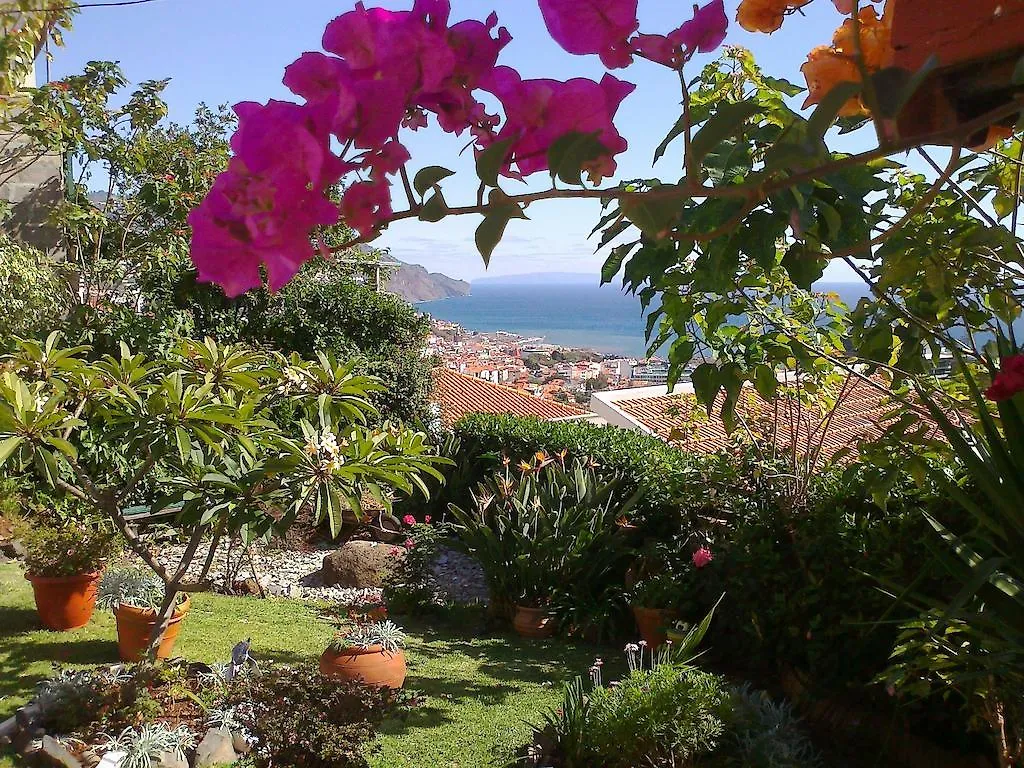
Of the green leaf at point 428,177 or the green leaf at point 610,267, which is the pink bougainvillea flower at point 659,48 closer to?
the green leaf at point 428,177

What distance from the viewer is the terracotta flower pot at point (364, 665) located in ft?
11.6

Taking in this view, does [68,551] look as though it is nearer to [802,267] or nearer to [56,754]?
[56,754]

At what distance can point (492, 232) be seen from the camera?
0.41 meters

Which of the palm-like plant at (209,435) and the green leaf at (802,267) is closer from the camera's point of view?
the green leaf at (802,267)

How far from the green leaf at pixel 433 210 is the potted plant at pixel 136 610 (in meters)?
3.69

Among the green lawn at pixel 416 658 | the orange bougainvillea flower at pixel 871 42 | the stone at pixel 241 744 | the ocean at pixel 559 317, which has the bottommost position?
the green lawn at pixel 416 658

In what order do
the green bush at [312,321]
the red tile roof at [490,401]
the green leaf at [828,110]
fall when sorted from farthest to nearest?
the red tile roof at [490,401] < the green bush at [312,321] < the green leaf at [828,110]

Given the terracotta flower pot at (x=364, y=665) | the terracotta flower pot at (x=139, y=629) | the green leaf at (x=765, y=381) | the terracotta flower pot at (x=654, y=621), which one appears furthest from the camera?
the terracotta flower pot at (x=654, y=621)

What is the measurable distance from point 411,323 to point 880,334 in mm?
7057

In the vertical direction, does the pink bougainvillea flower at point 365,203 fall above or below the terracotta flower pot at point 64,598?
above

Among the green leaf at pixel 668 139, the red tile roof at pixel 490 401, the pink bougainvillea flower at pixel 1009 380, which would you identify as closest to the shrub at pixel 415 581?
the pink bougainvillea flower at pixel 1009 380

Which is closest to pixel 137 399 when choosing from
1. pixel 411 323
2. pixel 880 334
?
pixel 880 334

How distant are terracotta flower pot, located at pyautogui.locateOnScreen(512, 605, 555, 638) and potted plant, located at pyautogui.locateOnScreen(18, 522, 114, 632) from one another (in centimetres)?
239

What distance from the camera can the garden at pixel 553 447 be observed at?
1.54ft
